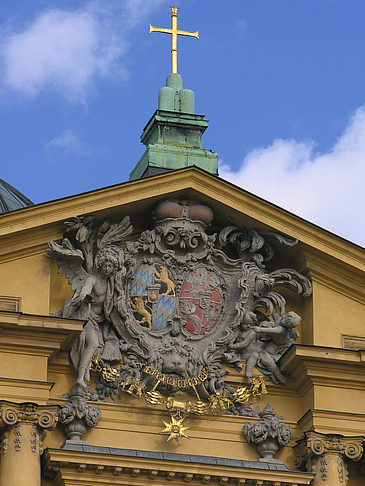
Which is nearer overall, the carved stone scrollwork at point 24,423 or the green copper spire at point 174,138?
the carved stone scrollwork at point 24,423

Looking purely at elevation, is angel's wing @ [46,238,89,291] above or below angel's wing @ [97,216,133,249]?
below

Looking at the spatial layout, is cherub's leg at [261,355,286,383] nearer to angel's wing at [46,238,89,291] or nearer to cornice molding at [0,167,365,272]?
cornice molding at [0,167,365,272]

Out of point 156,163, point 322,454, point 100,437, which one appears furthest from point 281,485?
point 156,163

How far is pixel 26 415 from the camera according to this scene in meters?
20.6

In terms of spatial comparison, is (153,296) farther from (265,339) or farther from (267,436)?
(267,436)

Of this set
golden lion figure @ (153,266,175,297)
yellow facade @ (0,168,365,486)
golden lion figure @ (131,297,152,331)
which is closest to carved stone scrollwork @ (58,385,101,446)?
yellow facade @ (0,168,365,486)

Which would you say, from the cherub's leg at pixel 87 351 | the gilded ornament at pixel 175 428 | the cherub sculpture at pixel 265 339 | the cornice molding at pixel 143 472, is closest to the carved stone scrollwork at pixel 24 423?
the cornice molding at pixel 143 472

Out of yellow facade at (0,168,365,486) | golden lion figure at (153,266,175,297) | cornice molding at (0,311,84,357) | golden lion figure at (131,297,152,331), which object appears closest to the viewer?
yellow facade at (0,168,365,486)

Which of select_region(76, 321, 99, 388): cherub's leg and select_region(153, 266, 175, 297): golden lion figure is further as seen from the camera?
select_region(153, 266, 175, 297): golden lion figure

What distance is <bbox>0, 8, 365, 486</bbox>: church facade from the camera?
20984 mm

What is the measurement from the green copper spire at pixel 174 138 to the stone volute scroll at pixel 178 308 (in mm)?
2426

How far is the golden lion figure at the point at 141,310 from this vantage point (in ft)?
71.7

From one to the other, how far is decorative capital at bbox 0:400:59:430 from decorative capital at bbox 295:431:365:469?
356 cm

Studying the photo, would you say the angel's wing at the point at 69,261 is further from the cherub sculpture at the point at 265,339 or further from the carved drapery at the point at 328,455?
the carved drapery at the point at 328,455
